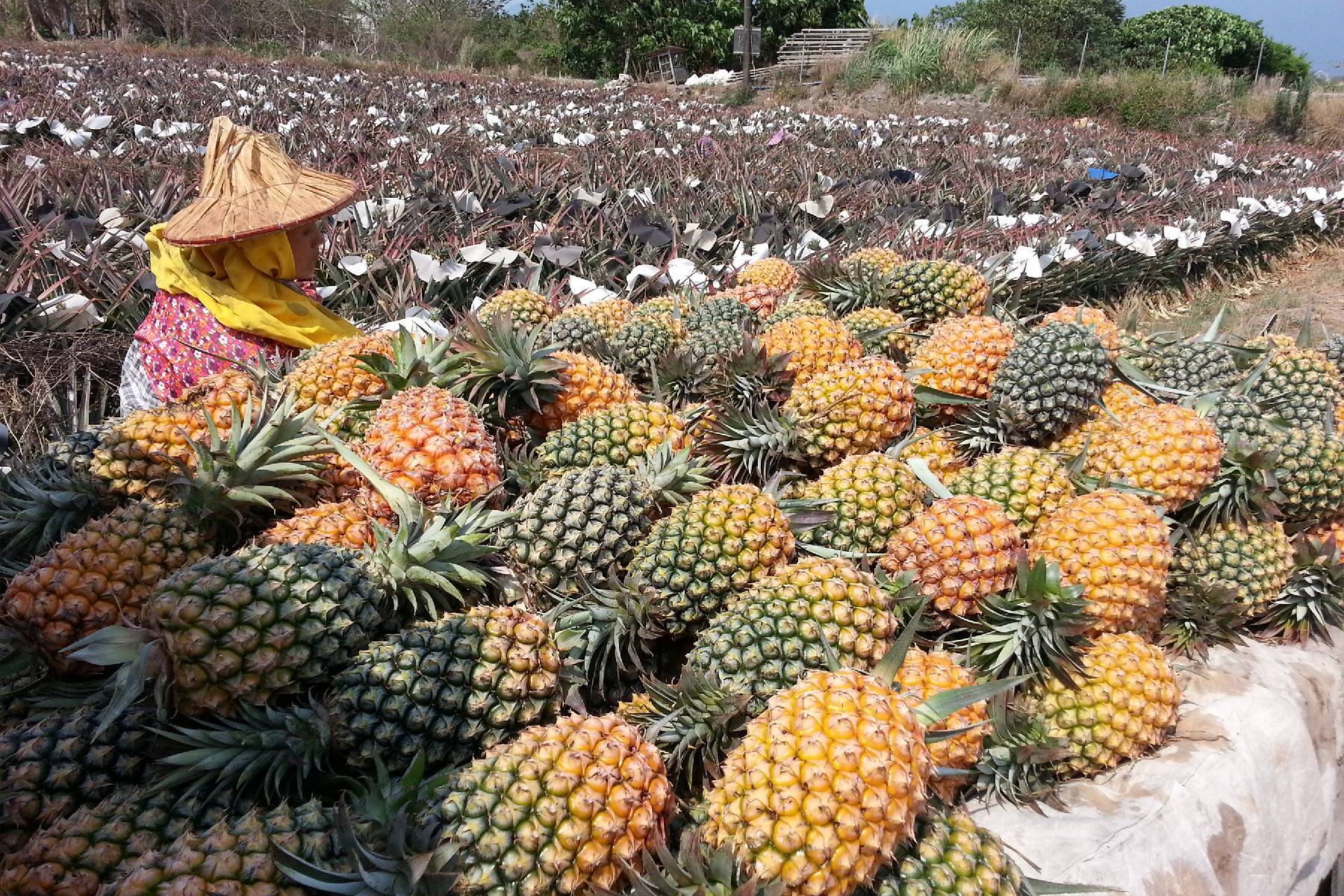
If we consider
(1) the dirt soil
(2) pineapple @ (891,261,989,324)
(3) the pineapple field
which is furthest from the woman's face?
(1) the dirt soil

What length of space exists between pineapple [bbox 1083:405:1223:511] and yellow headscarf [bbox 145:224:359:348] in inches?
127

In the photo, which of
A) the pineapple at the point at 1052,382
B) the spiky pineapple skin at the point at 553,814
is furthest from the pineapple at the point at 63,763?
the pineapple at the point at 1052,382

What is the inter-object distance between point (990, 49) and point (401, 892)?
26.3m

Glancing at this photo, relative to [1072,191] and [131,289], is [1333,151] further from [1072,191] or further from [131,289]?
[131,289]

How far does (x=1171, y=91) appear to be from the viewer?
62.5 ft

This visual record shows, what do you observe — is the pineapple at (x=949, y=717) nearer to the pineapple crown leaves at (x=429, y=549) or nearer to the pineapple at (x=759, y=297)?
the pineapple crown leaves at (x=429, y=549)

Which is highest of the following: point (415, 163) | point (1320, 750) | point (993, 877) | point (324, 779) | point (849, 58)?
point (849, 58)

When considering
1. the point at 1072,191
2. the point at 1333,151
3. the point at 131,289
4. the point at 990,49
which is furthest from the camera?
the point at 990,49

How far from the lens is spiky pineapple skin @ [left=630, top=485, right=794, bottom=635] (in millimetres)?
1977

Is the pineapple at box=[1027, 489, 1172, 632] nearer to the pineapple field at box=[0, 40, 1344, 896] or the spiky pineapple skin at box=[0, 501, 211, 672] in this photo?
the pineapple field at box=[0, 40, 1344, 896]

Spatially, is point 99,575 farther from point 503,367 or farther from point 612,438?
point 612,438

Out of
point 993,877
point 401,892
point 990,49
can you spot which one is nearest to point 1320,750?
point 993,877

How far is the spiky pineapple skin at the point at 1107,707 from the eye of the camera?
6.63 feet

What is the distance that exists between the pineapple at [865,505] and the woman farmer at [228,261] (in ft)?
7.53
